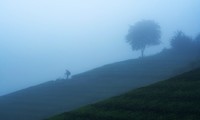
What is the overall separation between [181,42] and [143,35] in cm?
1746

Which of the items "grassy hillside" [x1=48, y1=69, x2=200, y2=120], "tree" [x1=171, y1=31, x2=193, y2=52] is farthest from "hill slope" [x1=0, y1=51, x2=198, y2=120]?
"grassy hillside" [x1=48, y1=69, x2=200, y2=120]

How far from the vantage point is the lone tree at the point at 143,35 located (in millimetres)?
110875

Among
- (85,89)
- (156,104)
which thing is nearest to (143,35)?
(85,89)

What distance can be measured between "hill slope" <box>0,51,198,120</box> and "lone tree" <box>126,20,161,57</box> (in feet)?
47.3

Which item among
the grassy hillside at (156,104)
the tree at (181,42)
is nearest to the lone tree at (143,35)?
the tree at (181,42)

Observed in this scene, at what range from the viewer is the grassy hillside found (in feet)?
59.7

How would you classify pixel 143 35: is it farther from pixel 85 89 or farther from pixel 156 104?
pixel 156 104

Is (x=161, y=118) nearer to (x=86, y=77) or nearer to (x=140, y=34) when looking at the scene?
(x=86, y=77)

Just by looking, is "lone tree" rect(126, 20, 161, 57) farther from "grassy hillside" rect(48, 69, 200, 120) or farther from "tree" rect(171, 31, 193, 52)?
"grassy hillside" rect(48, 69, 200, 120)

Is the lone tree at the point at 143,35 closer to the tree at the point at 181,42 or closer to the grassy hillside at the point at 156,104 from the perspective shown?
the tree at the point at 181,42

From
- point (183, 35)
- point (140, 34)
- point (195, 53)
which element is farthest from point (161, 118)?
point (140, 34)

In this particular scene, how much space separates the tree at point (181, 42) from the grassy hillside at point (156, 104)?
2962 inches

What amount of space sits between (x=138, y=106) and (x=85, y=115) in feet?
14.2

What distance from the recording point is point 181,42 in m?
98.6
